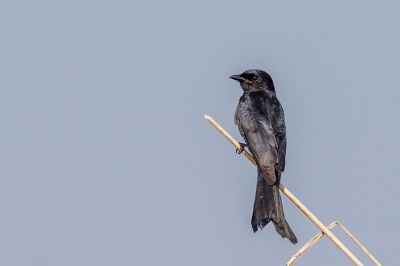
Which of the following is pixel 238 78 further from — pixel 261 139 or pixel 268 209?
pixel 268 209

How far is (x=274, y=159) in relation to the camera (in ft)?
26.7

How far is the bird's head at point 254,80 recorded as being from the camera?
9820 mm

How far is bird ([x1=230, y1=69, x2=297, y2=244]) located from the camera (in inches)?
296

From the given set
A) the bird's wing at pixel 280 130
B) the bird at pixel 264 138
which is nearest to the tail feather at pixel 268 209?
the bird at pixel 264 138

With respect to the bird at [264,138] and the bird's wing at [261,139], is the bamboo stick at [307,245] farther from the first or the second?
the bird's wing at [261,139]

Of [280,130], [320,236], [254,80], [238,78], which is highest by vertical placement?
[238,78]

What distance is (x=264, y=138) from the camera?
8461 millimetres

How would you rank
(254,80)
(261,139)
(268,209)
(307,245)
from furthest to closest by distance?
(254,80) → (261,139) → (268,209) → (307,245)

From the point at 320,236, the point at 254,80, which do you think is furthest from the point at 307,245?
the point at 254,80

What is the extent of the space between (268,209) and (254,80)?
102 inches

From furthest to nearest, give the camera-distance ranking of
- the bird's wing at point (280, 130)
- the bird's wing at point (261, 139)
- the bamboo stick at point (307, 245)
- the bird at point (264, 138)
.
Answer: the bird's wing at point (280, 130) → the bird's wing at point (261, 139) → the bird at point (264, 138) → the bamboo stick at point (307, 245)

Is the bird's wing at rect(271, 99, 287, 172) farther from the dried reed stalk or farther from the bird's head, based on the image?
the dried reed stalk

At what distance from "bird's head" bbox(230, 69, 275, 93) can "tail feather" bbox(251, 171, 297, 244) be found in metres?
2.09

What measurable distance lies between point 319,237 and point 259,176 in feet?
8.49
